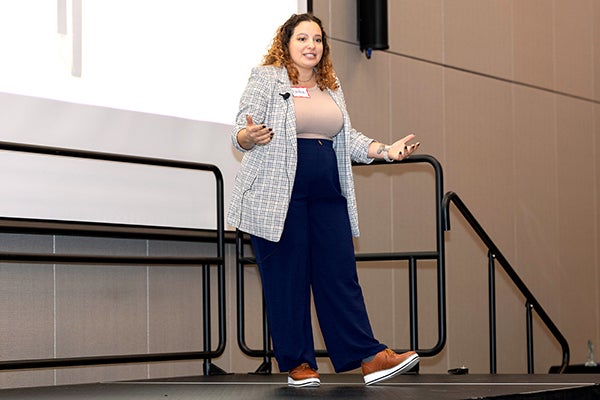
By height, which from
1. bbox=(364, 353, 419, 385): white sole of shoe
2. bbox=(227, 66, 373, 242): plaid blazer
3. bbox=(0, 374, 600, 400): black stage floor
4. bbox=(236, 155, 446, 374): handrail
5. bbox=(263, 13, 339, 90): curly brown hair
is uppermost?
bbox=(263, 13, 339, 90): curly brown hair

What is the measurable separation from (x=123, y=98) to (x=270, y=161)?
49.0 inches

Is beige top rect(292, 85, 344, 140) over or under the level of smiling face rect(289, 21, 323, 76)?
under

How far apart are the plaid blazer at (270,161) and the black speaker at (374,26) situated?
2375mm

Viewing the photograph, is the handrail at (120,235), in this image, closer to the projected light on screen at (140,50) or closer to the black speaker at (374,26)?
the projected light on screen at (140,50)

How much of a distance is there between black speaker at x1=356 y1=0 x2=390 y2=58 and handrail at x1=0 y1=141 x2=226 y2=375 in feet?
5.47

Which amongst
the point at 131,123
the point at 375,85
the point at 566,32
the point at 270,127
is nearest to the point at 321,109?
the point at 270,127

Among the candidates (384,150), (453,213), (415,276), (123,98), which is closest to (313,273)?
(384,150)

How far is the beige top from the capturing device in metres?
3.55

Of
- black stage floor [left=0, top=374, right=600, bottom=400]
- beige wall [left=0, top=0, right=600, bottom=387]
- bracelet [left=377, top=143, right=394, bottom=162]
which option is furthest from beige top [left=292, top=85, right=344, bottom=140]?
beige wall [left=0, top=0, right=600, bottom=387]

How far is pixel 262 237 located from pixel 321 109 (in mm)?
471

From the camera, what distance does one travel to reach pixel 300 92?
358 centimetres

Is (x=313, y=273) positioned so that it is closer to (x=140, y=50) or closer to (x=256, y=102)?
(x=256, y=102)

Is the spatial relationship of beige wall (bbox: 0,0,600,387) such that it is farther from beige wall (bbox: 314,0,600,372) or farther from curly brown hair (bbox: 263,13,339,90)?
curly brown hair (bbox: 263,13,339,90)

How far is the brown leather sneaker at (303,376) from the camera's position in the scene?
3586 mm
